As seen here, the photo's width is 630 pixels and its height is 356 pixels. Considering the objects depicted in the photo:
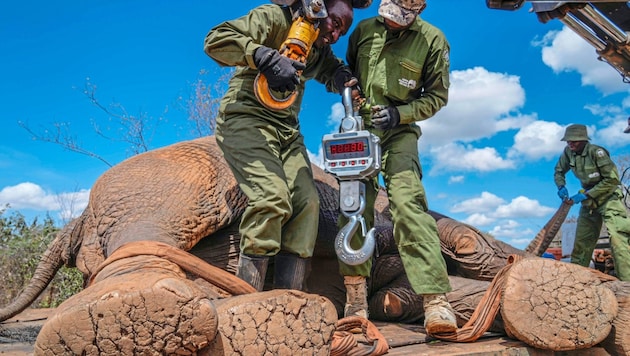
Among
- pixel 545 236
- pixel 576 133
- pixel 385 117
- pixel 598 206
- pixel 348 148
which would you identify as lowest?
pixel 545 236

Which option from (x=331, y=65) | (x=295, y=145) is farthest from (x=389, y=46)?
(x=295, y=145)

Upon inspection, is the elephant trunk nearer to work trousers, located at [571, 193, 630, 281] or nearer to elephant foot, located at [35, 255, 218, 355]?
elephant foot, located at [35, 255, 218, 355]

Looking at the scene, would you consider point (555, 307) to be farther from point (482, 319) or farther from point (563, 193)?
point (563, 193)

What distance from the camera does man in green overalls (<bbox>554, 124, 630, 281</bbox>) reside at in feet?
20.6

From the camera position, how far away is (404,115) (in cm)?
289

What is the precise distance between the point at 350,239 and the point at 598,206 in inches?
195

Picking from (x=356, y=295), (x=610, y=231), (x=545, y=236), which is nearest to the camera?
(x=356, y=295)

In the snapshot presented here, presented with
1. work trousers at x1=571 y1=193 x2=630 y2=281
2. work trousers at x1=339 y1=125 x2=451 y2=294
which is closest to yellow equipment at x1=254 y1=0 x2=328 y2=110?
work trousers at x1=339 y1=125 x2=451 y2=294

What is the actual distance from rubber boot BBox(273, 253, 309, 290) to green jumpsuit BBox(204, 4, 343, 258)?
4cm

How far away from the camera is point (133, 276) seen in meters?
1.77

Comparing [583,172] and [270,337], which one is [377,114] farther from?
[583,172]

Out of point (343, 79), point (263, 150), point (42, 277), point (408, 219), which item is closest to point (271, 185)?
point (263, 150)

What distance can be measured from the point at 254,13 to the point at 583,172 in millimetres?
5297

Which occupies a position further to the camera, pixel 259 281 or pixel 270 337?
pixel 259 281
